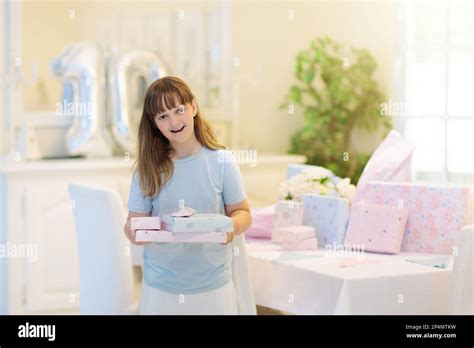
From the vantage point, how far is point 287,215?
10.2 feet

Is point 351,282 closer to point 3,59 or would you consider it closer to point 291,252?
point 291,252

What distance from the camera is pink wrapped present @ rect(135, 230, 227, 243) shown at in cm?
221

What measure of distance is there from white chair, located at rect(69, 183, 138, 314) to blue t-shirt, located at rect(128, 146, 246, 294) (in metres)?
0.36

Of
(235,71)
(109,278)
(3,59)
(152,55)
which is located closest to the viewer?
(109,278)

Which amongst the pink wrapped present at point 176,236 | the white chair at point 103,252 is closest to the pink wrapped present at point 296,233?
the white chair at point 103,252

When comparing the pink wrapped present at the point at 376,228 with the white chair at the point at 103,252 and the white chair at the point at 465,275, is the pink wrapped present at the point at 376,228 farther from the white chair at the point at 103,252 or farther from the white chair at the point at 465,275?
the white chair at the point at 103,252

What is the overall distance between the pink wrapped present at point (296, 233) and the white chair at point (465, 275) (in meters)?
0.64

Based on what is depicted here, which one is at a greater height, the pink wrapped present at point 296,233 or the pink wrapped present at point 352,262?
the pink wrapped present at point 296,233

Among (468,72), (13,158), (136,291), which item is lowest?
(136,291)

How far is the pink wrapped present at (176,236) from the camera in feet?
7.27

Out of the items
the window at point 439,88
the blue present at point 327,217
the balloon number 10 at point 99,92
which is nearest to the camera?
the blue present at point 327,217
